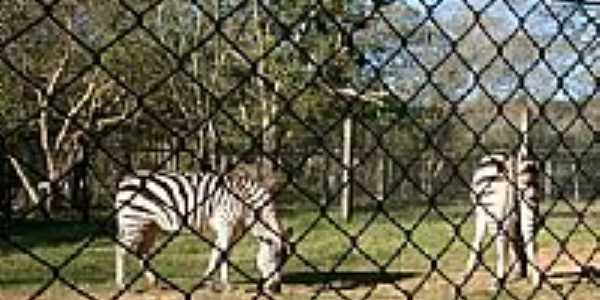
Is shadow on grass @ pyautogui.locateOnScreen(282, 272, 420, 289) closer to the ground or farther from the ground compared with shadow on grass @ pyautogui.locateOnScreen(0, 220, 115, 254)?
closer to the ground

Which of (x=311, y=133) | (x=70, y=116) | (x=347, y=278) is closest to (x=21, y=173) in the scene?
(x=70, y=116)

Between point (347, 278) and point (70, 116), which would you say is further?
point (347, 278)

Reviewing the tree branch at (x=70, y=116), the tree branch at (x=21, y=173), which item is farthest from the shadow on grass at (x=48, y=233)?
the tree branch at (x=21, y=173)

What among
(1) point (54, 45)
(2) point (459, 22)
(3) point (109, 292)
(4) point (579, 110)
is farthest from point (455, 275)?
(1) point (54, 45)

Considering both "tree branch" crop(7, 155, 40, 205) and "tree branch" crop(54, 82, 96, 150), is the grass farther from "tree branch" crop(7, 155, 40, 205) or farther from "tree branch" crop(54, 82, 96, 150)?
"tree branch" crop(7, 155, 40, 205)

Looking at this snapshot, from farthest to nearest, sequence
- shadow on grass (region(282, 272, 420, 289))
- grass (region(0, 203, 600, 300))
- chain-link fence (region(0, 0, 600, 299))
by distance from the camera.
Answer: shadow on grass (region(282, 272, 420, 289)), grass (region(0, 203, 600, 300)), chain-link fence (region(0, 0, 600, 299))

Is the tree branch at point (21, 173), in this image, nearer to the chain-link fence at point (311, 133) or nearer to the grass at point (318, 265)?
the chain-link fence at point (311, 133)

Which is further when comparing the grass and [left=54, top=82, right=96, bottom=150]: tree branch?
the grass

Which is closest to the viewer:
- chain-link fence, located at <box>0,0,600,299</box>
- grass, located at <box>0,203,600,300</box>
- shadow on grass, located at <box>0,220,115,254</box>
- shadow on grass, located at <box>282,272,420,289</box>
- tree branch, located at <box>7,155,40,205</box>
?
chain-link fence, located at <box>0,0,600,299</box>

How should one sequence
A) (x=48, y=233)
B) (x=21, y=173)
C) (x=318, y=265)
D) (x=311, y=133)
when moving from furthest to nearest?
(x=48, y=233)
(x=318, y=265)
(x=21, y=173)
(x=311, y=133)

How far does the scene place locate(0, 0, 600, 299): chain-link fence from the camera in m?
2.61

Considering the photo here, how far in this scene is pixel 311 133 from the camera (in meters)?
2.71

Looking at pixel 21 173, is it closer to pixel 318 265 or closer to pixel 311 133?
pixel 311 133

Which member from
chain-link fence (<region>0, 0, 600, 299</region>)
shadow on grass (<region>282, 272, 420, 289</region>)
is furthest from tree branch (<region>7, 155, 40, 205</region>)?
shadow on grass (<region>282, 272, 420, 289</region>)
